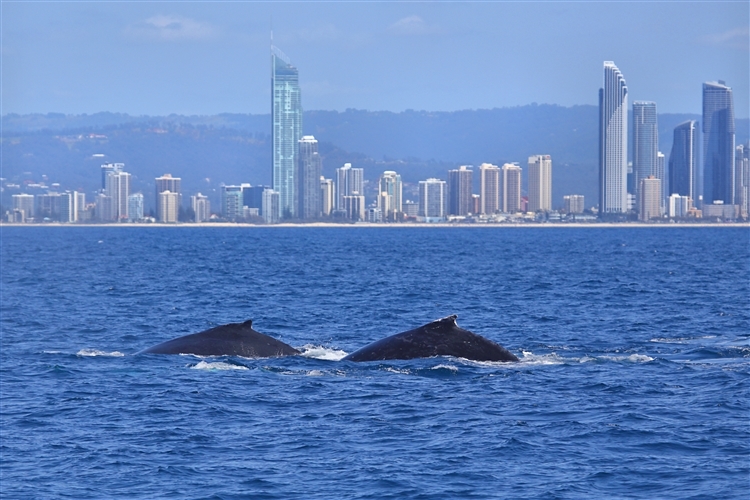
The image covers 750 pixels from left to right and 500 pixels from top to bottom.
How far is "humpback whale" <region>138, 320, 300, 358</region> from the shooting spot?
31.1 m

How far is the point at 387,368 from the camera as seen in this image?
1129 inches

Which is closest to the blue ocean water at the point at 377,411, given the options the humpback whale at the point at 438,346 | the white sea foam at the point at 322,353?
the white sea foam at the point at 322,353

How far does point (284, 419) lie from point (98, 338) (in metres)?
17.1

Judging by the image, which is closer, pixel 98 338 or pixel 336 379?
pixel 336 379

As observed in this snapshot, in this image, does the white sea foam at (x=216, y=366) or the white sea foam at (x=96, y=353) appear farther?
the white sea foam at (x=96, y=353)

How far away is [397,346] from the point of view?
2991cm

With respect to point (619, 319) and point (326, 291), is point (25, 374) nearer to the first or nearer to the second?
point (619, 319)

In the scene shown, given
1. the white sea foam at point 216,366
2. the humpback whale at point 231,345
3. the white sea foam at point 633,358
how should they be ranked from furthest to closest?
the white sea foam at point 633,358 < the humpback whale at point 231,345 < the white sea foam at point 216,366

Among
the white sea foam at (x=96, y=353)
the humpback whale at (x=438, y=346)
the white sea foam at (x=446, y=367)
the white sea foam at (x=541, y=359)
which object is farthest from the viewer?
the white sea foam at (x=96, y=353)

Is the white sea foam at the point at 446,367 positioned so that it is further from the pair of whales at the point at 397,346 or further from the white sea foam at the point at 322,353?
the white sea foam at the point at 322,353

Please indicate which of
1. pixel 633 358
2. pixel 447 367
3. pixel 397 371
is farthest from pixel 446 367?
pixel 633 358

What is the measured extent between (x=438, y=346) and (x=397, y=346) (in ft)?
3.34

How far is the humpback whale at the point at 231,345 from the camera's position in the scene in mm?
31109

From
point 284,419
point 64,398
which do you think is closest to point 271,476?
point 284,419
